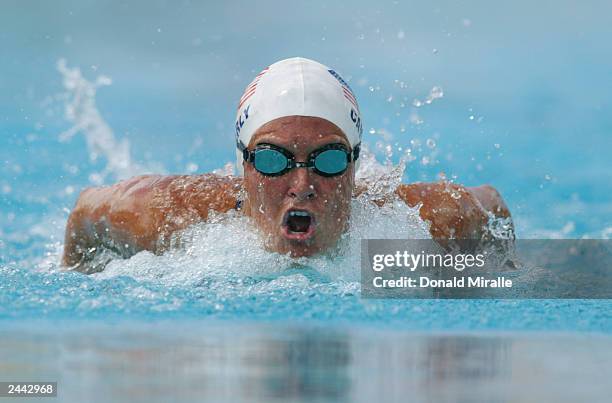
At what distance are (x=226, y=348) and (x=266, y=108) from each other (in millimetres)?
1989

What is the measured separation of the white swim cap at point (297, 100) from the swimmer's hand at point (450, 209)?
349mm

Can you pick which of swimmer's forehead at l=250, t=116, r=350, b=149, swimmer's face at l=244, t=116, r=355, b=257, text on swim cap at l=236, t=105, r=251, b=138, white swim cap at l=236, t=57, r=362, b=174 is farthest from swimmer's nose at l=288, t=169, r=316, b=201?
text on swim cap at l=236, t=105, r=251, b=138

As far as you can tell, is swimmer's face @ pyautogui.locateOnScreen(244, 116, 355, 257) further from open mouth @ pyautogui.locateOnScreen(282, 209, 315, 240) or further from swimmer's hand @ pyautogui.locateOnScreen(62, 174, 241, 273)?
swimmer's hand @ pyautogui.locateOnScreen(62, 174, 241, 273)

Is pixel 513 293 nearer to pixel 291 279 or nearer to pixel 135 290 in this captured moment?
pixel 291 279

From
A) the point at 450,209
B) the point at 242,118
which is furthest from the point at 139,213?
the point at 450,209

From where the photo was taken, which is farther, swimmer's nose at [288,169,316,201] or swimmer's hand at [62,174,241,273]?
swimmer's hand at [62,174,241,273]

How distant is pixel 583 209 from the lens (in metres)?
7.88

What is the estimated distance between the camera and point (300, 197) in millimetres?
3631

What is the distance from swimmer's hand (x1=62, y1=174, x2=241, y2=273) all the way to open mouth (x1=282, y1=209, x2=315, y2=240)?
0.43 metres

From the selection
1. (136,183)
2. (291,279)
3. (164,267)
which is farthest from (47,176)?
(291,279)

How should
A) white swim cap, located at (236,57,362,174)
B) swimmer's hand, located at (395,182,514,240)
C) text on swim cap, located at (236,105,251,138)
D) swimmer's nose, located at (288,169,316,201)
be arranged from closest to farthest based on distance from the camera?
1. swimmer's nose, located at (288,169,316,201)
2. white swim cap, located at (236,57,362,174)
3. text on swim cap, located at (236,105,251,138)
4. swimmer's hand, located at (395,182,514,240)

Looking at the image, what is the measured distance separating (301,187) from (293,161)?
119mm

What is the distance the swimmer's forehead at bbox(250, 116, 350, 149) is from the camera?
3.71 m

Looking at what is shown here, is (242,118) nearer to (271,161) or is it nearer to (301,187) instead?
(271,161)
